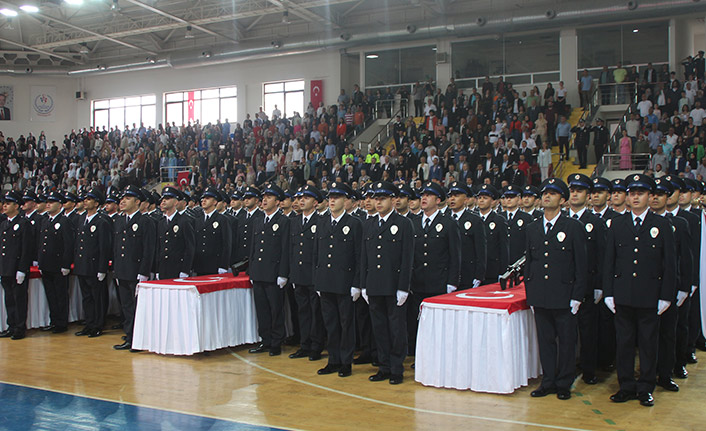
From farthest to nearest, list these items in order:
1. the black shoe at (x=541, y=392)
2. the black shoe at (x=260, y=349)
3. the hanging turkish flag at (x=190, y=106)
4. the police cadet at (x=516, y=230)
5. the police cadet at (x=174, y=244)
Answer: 1. the hanging turkish flag at (x=190, y=106)
2. the police cadet at (x=516, y=230)
3. the police cadet at (x=174, y=244)
4. the black shoe at (x=260, y=349)
5. the black shoe at (x=541, y=392)

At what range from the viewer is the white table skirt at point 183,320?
25.2 ft

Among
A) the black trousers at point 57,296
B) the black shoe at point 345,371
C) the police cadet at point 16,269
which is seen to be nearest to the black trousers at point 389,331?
the black shoe at point 345,371

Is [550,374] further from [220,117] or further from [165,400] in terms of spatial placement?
[220,117]

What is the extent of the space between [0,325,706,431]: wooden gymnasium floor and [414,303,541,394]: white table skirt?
0.13m

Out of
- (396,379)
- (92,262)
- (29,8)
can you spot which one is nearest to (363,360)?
(396,379)

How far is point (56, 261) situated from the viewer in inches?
378

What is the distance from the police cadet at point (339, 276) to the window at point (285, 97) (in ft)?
69.3

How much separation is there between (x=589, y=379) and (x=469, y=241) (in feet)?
6.52

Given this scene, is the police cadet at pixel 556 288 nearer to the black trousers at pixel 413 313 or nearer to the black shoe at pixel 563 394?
the black shoe at pixel 563 394

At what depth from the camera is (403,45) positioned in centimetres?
2562

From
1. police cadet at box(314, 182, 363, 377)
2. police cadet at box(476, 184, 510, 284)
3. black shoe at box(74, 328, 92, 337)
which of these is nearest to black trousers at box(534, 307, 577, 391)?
police cadet at box(314, 182, 363, 377)

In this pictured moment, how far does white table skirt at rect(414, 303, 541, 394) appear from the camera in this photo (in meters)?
6.05

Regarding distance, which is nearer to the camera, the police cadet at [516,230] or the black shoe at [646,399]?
the black shoe at [646,399]

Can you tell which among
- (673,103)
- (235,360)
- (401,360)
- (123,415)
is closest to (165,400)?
(123,415)
